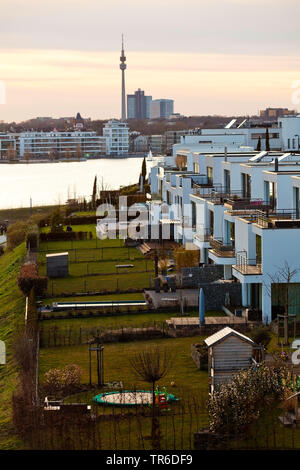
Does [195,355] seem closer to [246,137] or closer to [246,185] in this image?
[246,185]

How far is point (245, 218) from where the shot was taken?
60.5 ft

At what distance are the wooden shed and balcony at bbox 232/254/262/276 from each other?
17.6 feet

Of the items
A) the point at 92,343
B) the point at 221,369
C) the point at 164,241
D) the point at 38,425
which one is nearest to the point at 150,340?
the point at 92,343

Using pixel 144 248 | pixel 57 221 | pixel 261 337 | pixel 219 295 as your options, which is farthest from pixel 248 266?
pixel 57 221

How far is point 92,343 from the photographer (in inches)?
594

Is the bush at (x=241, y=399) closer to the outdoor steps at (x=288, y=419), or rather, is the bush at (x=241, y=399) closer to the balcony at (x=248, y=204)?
the outdoor steps at (x=288, y=419)

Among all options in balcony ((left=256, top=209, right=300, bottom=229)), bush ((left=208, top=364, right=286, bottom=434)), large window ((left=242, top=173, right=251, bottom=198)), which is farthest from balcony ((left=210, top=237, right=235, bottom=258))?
bush ((left=208, top=364, right=286, bottom=434))

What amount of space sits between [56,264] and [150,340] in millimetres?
8087

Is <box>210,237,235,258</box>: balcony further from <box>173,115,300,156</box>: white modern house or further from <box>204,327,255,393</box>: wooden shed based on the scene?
<box>173,115,300,156</box>: white modern house

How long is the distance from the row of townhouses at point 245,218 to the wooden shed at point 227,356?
11.5 feet

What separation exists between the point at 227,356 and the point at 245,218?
7.38m
